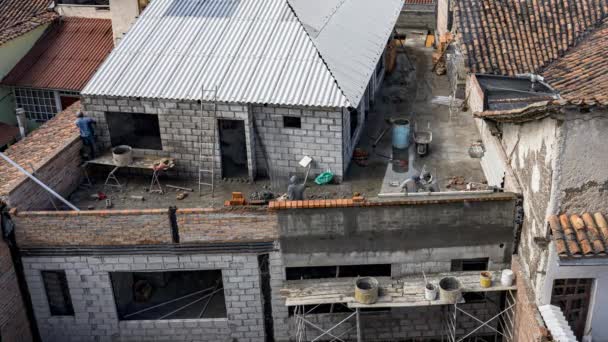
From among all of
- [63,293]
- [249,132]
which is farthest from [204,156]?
[63,293]

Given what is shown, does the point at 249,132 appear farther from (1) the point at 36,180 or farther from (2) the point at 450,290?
(2) the point at 450,290

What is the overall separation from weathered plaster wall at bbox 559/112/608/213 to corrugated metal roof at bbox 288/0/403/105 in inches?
292

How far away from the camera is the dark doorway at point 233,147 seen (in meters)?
23.7

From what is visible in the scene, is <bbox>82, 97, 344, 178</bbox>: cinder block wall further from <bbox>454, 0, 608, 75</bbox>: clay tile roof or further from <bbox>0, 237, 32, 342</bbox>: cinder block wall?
<bbox>454, 0, 608, 75</bbox>: clay tile roof

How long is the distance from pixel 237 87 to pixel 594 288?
11.9 m

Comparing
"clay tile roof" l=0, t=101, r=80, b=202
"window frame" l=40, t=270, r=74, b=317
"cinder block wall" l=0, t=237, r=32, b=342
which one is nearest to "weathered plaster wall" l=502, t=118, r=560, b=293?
"window frame" l=40, t=270, r=74, b=317

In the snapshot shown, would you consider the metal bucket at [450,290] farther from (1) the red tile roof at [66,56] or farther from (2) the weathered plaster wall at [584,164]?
(1) the red tile roof at [66,56]

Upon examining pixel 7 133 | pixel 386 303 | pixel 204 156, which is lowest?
pixel 386 303

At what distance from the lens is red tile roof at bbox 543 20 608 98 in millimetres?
19000

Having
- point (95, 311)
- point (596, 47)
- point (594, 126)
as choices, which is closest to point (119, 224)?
point (95, 311)

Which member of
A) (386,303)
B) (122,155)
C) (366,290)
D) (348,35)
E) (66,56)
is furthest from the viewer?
(66,56)

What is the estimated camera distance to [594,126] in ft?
50.6

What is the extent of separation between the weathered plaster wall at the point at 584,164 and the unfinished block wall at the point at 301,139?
7.52 meters

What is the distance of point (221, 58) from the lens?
23172 millimetres
